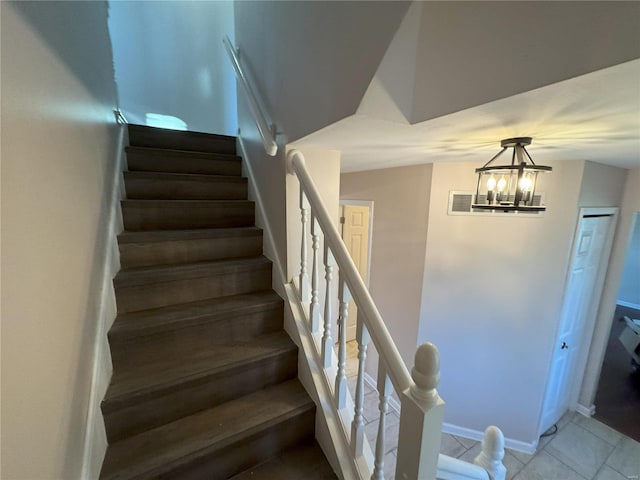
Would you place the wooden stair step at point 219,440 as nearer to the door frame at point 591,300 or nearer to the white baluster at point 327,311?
the white baluster at point 327,311

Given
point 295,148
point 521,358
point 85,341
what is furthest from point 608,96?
point 521,358

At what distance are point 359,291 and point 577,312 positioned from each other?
9.11 ft

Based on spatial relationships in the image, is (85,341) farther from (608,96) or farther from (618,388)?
(618,388)

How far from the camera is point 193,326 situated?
1.38 metres

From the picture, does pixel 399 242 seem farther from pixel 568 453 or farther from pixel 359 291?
pixel 568 453

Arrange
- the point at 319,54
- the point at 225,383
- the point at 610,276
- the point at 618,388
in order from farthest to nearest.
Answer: the point at 618,388 < the point at 610,276 < the point at 225,383 < the point at 319,54

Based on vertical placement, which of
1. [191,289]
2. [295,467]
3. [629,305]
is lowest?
[629,305]

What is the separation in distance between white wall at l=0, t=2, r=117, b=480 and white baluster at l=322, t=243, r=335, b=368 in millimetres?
883

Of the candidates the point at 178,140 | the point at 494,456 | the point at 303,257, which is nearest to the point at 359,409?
the point at 494,456

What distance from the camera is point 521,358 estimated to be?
2469 millimetres

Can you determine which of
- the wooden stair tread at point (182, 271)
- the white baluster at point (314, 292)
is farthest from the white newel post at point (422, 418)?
the wooden stair tread at point (182, 271)

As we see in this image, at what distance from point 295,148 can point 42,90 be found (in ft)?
3.15

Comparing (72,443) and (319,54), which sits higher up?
(319,54)

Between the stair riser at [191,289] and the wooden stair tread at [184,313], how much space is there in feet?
0.12
